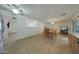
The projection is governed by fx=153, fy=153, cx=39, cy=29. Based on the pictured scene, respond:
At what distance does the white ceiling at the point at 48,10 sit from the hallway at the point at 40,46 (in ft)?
1.30

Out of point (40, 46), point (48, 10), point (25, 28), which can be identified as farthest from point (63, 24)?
point (25, 28)

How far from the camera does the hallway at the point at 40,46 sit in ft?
9.19

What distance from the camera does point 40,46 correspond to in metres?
2.85

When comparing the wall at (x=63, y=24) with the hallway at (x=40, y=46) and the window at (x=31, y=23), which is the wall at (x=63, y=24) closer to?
the hallway at (x=40, y=46)

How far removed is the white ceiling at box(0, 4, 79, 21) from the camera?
9.07ft

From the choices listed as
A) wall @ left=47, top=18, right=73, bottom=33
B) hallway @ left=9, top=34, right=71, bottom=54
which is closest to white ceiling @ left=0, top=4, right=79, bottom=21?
wall @ left=47, top=18, right=73, bottom=33

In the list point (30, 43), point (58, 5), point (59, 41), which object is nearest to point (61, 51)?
point (59, 41)

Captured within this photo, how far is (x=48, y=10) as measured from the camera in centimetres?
288

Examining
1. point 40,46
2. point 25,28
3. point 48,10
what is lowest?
point 40,46

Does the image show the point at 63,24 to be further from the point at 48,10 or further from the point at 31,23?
the point at 31,23

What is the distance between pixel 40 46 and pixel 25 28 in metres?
0.45

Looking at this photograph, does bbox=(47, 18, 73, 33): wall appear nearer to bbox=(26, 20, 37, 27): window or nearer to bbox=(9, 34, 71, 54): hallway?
bbox=(9, 34, 71, 54): hallway

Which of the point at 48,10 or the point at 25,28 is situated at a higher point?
the point at 48,10

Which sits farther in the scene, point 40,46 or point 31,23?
point 31,23
